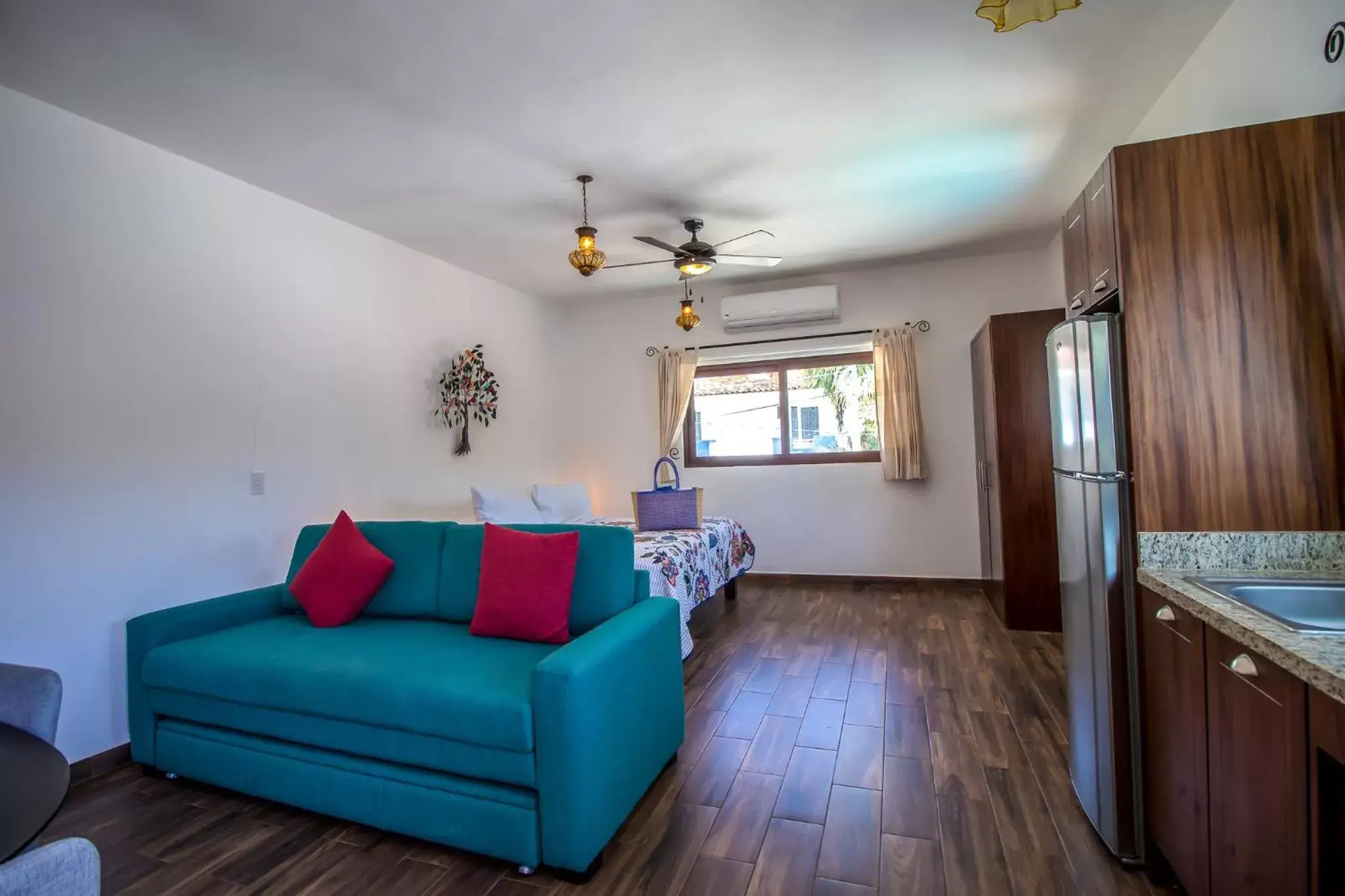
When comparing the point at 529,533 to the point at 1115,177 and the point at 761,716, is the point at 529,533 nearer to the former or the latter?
the point at 761,716

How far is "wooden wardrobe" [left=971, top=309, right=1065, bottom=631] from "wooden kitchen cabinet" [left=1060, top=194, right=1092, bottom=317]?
1.77 meters

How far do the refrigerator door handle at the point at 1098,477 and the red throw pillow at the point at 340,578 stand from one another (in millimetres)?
2631

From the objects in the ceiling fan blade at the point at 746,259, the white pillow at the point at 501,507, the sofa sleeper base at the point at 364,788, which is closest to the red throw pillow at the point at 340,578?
the sofa sleeper base at the point at 364,788

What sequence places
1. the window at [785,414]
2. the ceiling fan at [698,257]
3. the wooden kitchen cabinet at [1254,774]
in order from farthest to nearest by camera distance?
the window at [785,414], the ceiling fan at [698,257], the wooden kitchen cabinet at [1254,774]

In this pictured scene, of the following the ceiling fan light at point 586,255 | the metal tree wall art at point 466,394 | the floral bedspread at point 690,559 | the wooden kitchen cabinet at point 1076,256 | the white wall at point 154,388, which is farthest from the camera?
the metal tree wall art at point 466,394

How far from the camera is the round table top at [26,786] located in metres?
0.85

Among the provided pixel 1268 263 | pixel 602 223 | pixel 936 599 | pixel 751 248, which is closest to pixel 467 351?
pixel 602 223

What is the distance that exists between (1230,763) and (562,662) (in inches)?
59.9

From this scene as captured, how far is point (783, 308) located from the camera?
527 cm

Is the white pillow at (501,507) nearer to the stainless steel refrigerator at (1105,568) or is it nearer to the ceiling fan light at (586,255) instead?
the ceiling fan light at (586,255)

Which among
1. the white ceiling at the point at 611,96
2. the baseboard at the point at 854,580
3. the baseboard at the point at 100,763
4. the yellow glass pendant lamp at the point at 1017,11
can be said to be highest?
the white ceiling at the point at 611,96

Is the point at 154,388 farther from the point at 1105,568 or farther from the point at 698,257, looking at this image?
the point at 1105,568

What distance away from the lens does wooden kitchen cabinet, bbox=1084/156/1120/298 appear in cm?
176

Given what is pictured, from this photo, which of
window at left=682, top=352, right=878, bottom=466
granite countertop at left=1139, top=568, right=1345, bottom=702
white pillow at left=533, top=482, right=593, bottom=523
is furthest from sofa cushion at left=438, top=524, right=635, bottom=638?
window at left=682, top=352, right=878, bottom=466
